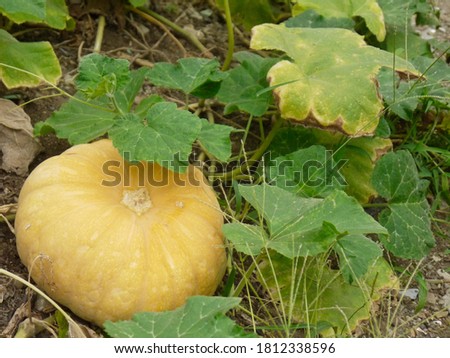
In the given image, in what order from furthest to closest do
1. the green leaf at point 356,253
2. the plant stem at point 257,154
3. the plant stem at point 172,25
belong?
the plant stem at point 172,25, the plant stem at point 257,154, the green leaf at point 356,253

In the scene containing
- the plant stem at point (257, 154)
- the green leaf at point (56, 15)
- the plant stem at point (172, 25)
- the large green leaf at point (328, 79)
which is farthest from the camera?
the plant stem at point (172, 25)

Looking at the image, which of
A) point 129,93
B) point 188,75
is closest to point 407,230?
point 188,75

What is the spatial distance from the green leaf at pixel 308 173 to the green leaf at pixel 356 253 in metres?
0.21

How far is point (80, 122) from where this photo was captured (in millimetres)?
2217

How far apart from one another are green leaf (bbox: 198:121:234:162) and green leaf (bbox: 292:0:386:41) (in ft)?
2.52

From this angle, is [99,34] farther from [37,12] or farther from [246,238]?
[246,238]

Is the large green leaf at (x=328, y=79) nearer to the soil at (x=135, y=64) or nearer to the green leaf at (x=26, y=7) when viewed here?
the soil at (x=135, y=64)

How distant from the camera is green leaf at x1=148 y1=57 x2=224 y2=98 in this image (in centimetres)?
229

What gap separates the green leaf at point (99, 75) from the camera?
2.08m

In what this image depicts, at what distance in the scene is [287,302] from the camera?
2.17 m

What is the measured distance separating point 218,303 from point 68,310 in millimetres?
538

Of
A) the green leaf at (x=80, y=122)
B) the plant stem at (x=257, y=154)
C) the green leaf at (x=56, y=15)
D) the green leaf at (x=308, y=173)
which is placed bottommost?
the plant stem at (x=257, y=154)

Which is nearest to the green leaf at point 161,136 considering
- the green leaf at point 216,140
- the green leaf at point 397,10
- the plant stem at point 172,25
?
the green leaf at point 216,140
